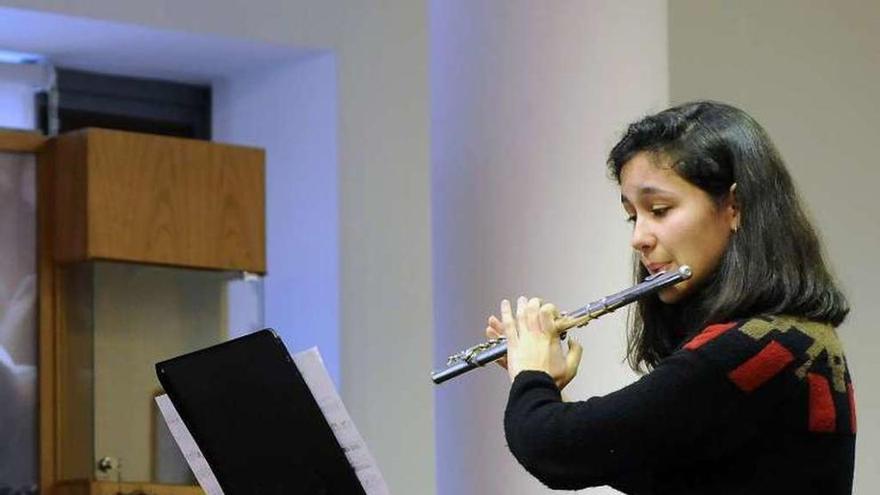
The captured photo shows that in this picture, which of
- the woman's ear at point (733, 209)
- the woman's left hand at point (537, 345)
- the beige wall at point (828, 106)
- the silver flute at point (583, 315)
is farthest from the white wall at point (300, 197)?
the woman's ear at point (733, 209)

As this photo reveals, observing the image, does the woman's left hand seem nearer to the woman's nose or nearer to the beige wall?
the woman's nose

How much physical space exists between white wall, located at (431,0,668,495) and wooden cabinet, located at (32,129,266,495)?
1.65 ft

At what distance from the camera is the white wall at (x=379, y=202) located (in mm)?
4652

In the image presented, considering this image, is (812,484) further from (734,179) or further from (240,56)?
(240,56)

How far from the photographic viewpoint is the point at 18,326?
4.57 metres

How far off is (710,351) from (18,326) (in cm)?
249

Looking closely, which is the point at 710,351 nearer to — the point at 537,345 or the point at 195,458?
the point at 537,345

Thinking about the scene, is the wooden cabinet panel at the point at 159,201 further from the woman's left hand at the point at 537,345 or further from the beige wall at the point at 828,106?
the woman's left hand at the point at 537,345

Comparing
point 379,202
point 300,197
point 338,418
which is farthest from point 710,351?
point 300,197

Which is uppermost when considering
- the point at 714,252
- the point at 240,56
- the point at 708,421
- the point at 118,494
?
the point at 240,56

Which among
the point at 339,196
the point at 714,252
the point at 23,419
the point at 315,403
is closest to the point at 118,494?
the point at 23,419

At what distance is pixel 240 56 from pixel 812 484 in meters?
2.65

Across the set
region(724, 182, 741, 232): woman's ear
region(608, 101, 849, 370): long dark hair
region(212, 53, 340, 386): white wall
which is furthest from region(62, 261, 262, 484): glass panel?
region(724, 182, 741, 232): woman's ear

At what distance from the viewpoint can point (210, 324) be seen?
15.5 feet
